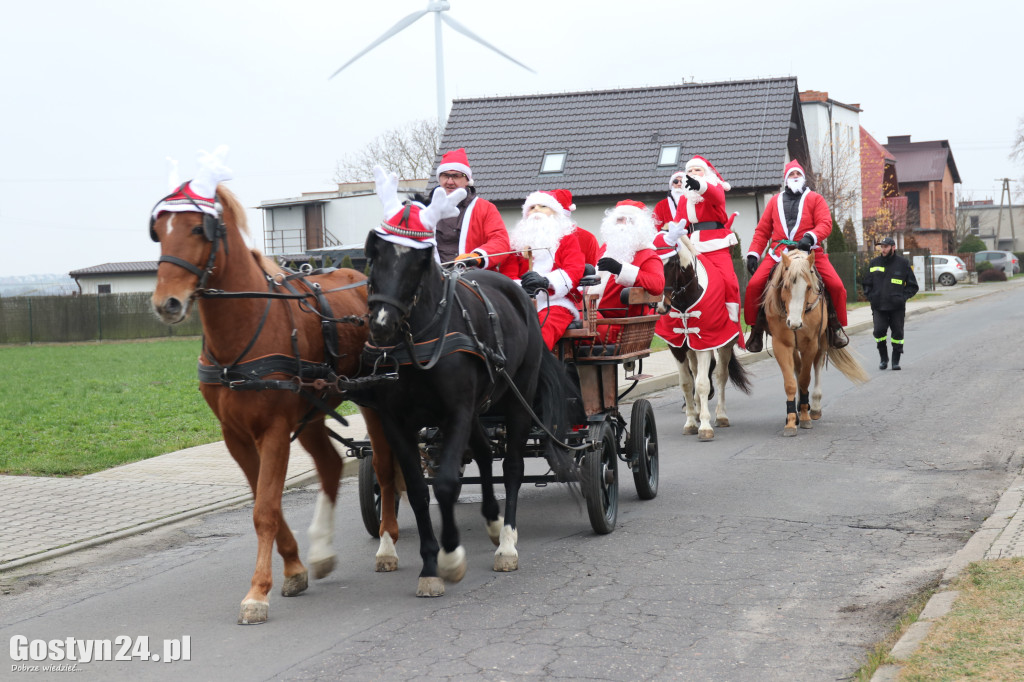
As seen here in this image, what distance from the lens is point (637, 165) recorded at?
3328 centimetres

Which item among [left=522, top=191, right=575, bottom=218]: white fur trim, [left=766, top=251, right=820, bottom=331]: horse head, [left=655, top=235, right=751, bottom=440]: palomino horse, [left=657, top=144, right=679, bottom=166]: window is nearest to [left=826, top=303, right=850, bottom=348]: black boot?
[left=766, top=251, right=820, bottom=331]: horse head

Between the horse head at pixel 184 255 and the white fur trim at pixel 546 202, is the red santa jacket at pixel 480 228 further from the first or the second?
the horse head at pixel 184 255

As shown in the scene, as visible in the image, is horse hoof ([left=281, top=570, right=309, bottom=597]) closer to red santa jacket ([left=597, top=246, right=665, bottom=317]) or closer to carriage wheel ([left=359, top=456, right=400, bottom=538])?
carriage wheel ([left=359, top=456, right=400, bottom=538])

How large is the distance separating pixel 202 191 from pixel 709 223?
6646 millimetres

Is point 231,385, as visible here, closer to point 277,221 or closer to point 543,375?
point 543,375

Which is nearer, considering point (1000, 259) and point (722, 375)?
point (722, 375)

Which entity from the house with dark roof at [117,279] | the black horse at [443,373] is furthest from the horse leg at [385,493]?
the house with dark roof at [117,279]

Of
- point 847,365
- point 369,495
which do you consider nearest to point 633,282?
point 369,495

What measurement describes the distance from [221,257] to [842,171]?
38322 millimetres

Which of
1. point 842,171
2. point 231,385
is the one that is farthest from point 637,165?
point 231,385

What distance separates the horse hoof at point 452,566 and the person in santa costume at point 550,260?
6.10ft

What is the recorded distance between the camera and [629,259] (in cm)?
840

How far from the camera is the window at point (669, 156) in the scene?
108 feet

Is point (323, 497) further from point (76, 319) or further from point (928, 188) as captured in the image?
point (928, 188)
